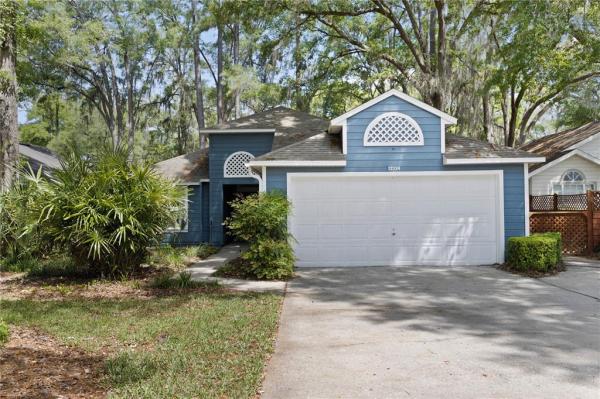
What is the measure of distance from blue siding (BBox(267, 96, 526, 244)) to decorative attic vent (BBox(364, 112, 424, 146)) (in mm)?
107

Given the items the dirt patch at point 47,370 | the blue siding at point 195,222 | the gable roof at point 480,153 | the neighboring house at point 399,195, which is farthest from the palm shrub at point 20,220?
the gable roof at point 480,153

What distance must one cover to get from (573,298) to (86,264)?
9.00 meters

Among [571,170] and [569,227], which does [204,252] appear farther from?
[571,170]

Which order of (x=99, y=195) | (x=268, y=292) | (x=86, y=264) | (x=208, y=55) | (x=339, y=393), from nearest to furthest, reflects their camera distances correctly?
1. (x=339, y=393)
2. (x=268, y=292)
3. (x=99, y=195)
4. (x=86, y=264)
5. (x=208, y=55)

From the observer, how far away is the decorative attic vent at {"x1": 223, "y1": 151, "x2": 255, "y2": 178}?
17.4m

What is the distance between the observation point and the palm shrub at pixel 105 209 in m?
8.87

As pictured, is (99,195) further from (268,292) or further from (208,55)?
(208,55)

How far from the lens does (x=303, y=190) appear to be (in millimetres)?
11234

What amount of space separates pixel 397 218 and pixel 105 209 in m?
6.50

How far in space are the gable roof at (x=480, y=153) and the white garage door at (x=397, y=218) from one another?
369 mm

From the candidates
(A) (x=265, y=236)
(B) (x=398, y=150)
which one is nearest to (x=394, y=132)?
(B) (x=398, y=150)

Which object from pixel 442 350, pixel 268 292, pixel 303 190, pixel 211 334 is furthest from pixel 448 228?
pixel 211 334

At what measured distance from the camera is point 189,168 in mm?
19000

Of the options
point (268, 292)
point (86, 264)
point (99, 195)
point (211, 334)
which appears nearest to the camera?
point (211, 334)
